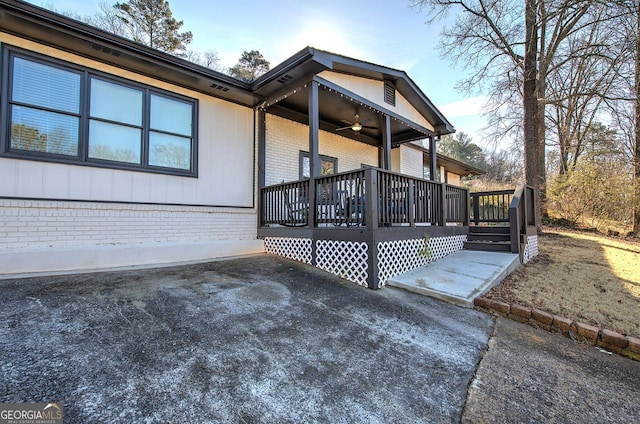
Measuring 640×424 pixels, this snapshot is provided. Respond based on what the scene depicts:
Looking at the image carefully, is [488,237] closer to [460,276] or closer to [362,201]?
[460,276]

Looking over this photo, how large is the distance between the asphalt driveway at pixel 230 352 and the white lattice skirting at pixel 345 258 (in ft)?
2.19

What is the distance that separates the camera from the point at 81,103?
471cm

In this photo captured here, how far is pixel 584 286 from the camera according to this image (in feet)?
15.1

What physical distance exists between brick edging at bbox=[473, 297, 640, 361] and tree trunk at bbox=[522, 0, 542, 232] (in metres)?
7.51

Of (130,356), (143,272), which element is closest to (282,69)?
(143,272)

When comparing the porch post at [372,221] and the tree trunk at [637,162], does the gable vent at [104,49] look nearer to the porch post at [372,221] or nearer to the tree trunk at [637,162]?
the porch post at [372,221]

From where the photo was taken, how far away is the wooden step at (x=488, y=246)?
20.8 feet

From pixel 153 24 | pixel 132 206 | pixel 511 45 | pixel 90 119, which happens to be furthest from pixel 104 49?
pixel 153 24

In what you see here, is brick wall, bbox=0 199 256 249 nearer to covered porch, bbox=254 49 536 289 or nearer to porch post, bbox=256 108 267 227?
porch post, bbox=256 108 267 227

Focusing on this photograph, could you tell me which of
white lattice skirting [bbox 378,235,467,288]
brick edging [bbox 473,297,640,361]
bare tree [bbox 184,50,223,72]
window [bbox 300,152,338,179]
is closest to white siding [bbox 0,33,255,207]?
window [bbox 300,152,338,179]

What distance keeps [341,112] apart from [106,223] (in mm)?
5727

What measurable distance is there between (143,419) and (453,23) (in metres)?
14.3

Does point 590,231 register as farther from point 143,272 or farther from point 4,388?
point 4,388

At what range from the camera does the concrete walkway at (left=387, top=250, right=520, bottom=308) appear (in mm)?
4195
